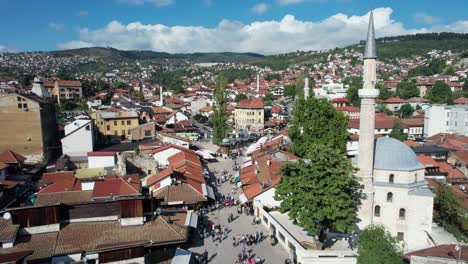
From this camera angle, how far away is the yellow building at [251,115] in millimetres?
67125

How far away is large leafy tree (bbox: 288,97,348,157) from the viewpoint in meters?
33.7

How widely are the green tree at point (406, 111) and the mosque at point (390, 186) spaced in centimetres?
5619

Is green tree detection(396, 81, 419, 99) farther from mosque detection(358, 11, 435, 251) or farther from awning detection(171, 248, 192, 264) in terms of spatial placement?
awning detection(171, 248, 192, 264)

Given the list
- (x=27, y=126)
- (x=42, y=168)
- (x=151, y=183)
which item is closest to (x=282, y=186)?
(x=151, y=183)

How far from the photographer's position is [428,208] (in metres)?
21.5

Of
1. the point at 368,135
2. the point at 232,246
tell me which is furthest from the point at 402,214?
the point at 232,246

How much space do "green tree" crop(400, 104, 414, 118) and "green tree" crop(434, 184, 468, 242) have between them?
175 feet

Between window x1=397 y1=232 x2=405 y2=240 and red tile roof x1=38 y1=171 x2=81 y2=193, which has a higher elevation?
red tile roof x1=38 y1=171 x2=81 y2=193

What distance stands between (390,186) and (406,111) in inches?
2275

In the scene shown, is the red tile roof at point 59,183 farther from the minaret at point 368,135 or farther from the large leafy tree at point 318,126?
the large leafy tree at point 318,126

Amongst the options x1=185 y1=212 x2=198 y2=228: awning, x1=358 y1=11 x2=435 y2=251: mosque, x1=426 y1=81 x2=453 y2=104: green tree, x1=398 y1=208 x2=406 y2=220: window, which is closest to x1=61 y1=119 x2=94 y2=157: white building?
x1=185 y1=212 x2=198 y2=228: awning

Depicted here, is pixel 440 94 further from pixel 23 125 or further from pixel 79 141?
pixel 23 125

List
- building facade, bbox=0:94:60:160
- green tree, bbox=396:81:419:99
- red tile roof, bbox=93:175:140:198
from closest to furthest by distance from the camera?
1. red tile roof, bbox=93:175:140:198
2. building facade, bbox=0:94:60:160
3. green tree, bbox=396:81:419:99

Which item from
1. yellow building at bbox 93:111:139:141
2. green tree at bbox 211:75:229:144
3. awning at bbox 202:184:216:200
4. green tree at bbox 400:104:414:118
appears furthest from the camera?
green tree at bbox 400:104:414:118
